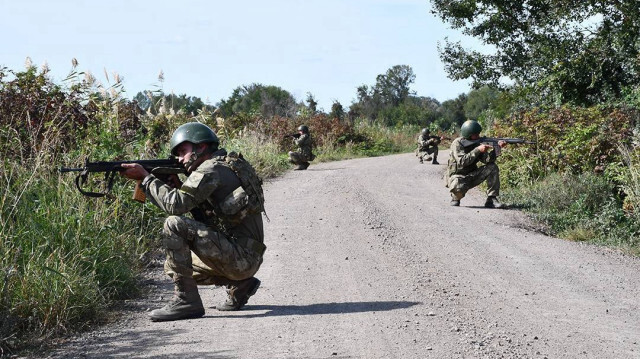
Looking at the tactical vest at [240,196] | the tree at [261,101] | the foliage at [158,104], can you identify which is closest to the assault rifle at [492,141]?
the foliage at [158,104]

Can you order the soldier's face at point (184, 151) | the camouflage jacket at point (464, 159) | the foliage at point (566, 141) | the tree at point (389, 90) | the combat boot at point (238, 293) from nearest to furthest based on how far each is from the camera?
the soldier's face at point (184, 151)
the combat boot at point (238, 293)
the camouflage jacket at point (464, 159)
the foliage at point (566, 141)
the tree at point (389, 90)

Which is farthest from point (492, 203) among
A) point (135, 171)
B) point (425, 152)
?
point (425, 152)

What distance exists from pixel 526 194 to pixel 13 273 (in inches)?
454

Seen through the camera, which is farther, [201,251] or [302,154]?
[302,154]

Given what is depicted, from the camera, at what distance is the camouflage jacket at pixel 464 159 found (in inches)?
590

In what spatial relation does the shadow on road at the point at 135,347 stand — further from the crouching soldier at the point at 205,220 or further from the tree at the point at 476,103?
the tree at the point at 476,103

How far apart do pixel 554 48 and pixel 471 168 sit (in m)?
Result: 11.0

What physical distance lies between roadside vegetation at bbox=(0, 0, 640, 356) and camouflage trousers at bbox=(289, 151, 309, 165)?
546 millimetres

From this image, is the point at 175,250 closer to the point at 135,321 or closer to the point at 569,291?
the point at 135,321

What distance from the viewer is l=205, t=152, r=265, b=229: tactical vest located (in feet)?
22.2

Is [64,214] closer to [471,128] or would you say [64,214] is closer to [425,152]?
[471,128]

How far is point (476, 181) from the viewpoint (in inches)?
590

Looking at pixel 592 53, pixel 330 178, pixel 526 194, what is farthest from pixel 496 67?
pixel 526 194

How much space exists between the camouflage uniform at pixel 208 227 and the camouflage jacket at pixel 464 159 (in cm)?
855
